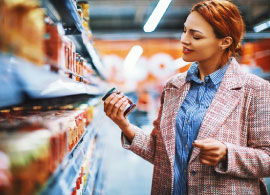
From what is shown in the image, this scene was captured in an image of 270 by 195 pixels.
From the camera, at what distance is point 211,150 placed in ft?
3.77

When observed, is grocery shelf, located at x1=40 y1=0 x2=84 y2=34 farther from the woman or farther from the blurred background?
the woman

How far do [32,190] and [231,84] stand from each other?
107 centimetres

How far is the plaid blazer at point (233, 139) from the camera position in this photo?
48.3 inches

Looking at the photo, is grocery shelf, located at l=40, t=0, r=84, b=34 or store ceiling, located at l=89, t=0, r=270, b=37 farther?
store ceiling, located at l=89, t=0, r=270, b=37

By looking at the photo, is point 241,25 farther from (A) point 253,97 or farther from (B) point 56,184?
(B) point 56,184

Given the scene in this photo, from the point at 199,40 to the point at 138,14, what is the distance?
21.5 feet

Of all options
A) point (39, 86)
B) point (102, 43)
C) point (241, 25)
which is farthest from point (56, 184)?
point (102, 43)

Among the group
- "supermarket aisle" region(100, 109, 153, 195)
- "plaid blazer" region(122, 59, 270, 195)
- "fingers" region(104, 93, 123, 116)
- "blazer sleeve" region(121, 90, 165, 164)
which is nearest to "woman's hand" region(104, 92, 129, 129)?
"fingers" region(104, 93, 123, 116)

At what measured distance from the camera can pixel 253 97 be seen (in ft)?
4.23

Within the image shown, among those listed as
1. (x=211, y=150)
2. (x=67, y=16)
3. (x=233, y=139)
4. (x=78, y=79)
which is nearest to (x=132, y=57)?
(x=78, y=79)

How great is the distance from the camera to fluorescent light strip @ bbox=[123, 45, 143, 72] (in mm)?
8502

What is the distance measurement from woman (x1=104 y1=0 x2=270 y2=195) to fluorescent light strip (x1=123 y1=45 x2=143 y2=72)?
7.15 meters

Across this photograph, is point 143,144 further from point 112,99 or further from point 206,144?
point 206,144

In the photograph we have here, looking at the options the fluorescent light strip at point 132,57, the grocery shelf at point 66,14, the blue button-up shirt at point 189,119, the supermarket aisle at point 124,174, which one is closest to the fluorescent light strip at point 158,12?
the grocery shelf at point 66,14
